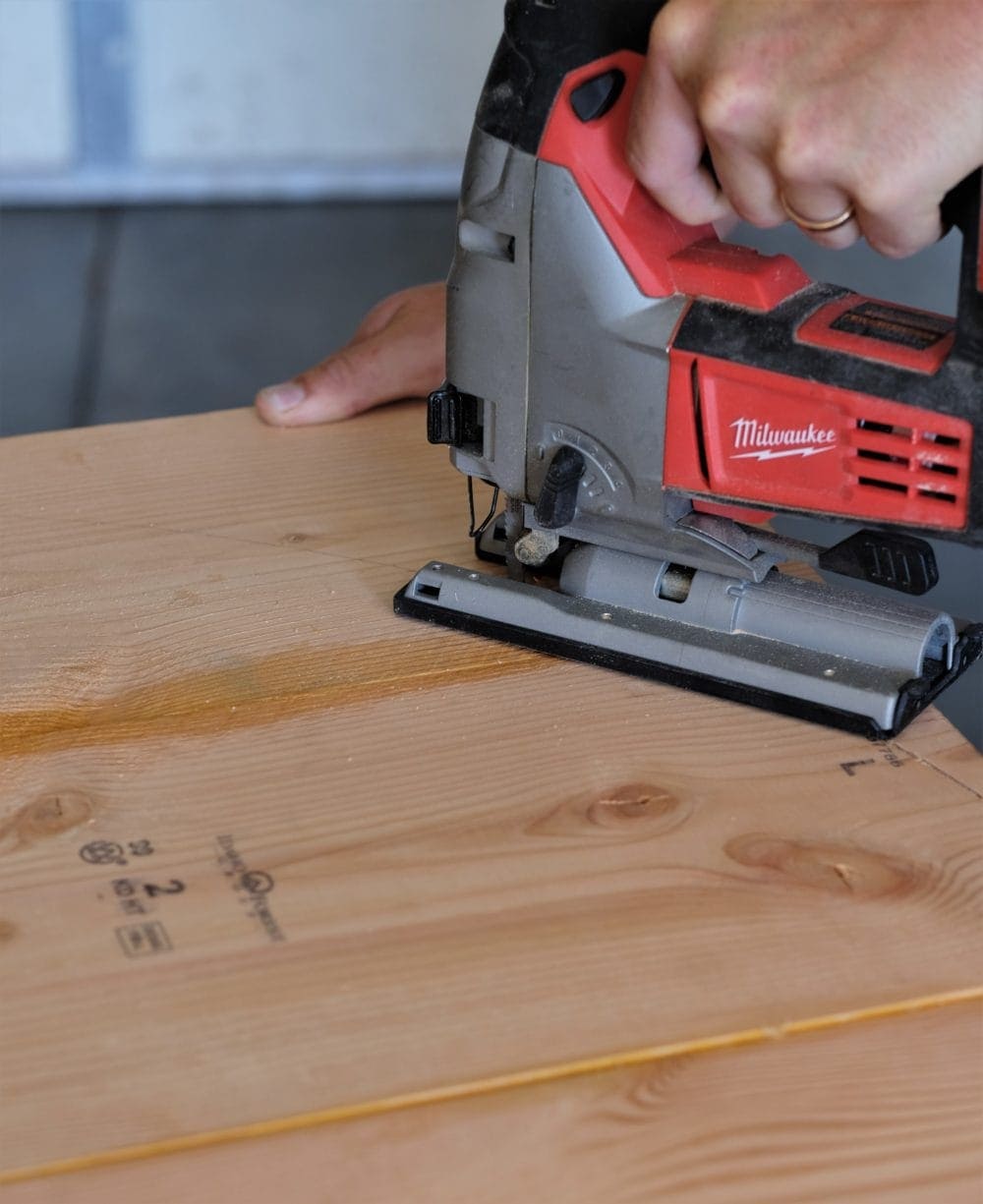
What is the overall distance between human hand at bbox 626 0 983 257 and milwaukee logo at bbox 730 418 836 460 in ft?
0.51

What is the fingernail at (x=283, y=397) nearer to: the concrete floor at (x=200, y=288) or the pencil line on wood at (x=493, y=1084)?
the pencil line on wood at (x=493, y=1084)

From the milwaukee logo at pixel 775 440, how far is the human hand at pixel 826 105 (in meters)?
0.15

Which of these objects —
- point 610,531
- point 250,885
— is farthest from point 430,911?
point 610,531

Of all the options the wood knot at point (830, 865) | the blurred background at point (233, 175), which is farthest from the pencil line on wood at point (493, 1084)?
the blurred background at point (233, 175)

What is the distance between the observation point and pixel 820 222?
1.22 m

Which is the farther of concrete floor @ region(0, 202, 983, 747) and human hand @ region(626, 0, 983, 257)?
concrete floor @ region(0, 202, 983, 747)

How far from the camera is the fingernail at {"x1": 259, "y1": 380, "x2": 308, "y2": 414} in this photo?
5.97 ft

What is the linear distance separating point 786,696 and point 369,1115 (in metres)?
0.56

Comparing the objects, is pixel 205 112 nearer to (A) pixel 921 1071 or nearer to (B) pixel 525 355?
(B) pixel 525 355

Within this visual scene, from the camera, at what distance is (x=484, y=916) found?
104 centimetres

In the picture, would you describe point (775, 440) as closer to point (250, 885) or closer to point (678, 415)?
point (678, 415)

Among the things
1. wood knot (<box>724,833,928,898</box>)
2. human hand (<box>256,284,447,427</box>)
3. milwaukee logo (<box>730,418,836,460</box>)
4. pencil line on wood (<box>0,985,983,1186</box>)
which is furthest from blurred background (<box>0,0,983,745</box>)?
pencil line on wood (<box>0,985,983,1186</box>)

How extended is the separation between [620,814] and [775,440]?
34 centimetres

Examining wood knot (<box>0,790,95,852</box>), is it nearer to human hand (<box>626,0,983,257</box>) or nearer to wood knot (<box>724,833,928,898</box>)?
wood knot (<box>724,833,928,898</box>)
